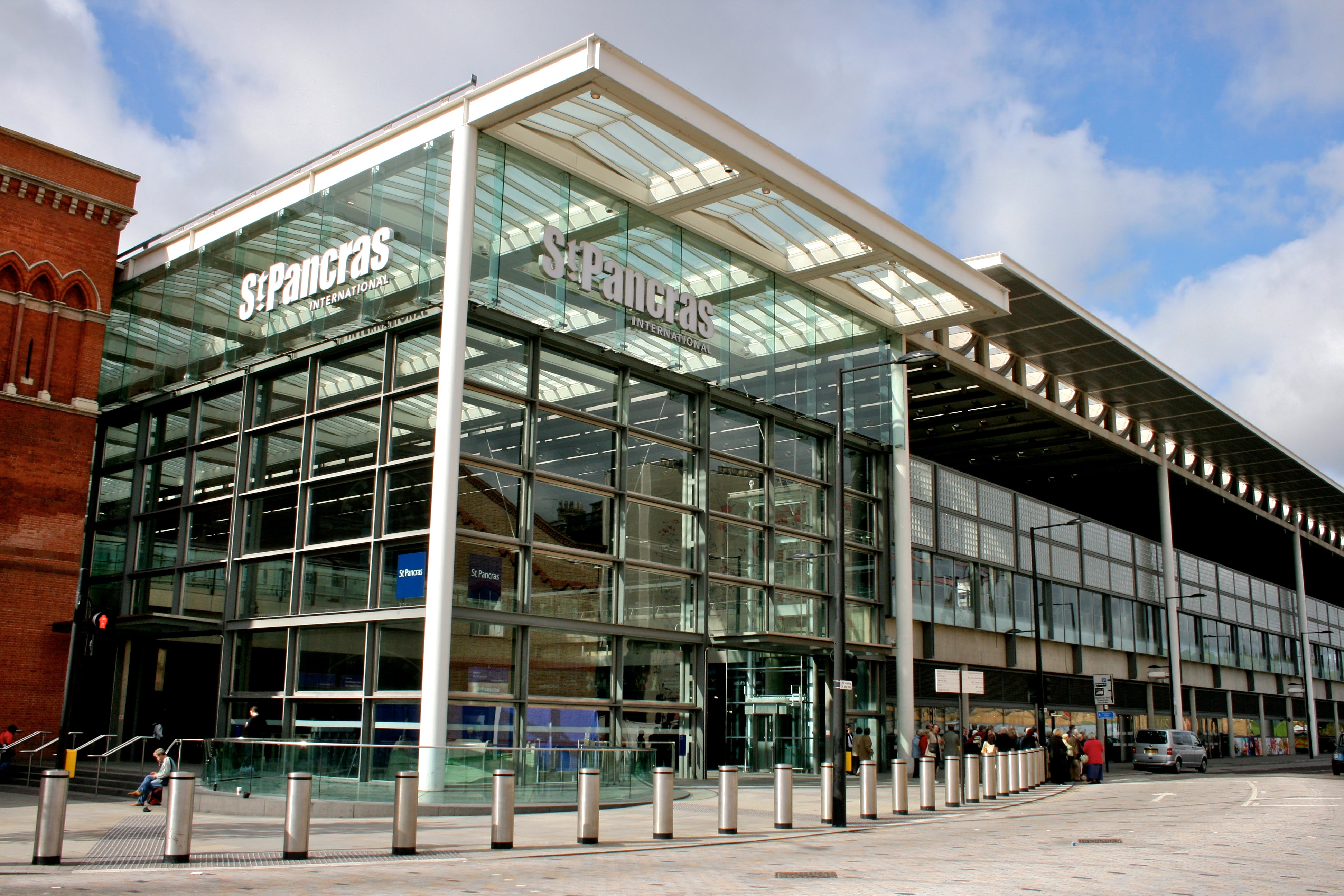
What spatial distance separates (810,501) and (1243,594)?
140ft

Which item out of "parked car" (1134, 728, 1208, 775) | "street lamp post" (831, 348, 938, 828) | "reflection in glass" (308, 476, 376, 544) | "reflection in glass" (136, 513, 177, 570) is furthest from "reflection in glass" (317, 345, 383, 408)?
"parked car" (1134, 728, 1208, 775)

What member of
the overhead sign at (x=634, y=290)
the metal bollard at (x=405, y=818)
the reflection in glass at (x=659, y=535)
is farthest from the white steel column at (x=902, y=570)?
the metal bollard at (x=405, y=818)

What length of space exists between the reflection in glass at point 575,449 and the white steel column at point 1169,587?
113 feet

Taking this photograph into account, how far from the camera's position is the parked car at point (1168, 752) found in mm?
42719

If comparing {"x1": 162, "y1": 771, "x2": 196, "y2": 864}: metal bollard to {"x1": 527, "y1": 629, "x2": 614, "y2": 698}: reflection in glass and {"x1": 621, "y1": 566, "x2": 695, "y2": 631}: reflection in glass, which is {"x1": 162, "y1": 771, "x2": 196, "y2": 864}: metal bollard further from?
{"x1": 621, "y1": 566, "x2": 695, "y2": 631}: reflection in glass

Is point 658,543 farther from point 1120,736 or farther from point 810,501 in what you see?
point 1120,736

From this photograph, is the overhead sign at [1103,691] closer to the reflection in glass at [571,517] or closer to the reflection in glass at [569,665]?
the reflection in glass at [569,665]

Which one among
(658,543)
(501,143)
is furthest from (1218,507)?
(501,143)

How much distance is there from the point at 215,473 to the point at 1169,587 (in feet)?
138

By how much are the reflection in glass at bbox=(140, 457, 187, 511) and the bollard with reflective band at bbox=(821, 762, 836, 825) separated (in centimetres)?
1862

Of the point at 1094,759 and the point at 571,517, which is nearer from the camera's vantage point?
the point at 571,517

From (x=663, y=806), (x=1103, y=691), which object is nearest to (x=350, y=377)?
(x=663, y=806)

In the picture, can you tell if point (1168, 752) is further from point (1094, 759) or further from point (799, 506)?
point (799, 506)

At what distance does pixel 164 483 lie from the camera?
97.6ft
